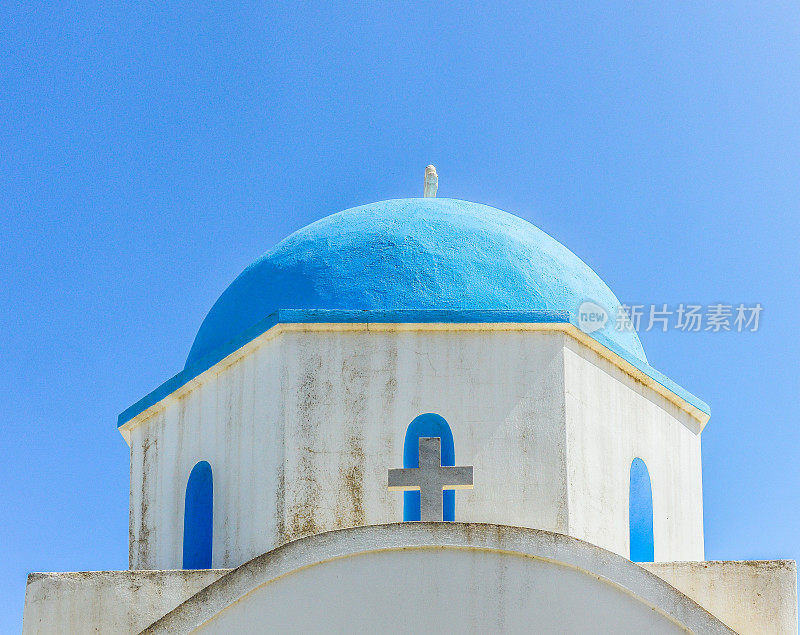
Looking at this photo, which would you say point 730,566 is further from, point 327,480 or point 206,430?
point 206,430

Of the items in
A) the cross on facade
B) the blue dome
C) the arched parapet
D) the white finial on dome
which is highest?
the white finial on dome

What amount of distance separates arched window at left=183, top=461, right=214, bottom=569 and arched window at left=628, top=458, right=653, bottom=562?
310 cm

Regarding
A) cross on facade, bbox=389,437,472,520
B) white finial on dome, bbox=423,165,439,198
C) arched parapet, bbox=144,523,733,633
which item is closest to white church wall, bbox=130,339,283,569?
cross on facade, bbox=389,437,472,520

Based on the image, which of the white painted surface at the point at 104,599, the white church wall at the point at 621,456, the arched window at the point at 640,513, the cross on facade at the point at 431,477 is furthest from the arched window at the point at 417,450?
the arched window at the point at 640,513

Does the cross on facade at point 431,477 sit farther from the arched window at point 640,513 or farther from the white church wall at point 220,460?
the arched window at point 640,513

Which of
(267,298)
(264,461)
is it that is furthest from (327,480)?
(267,298)

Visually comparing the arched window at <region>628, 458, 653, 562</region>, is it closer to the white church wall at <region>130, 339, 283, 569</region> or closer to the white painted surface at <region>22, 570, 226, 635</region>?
the white church wall at <region>130, 339, 283, 569</region>

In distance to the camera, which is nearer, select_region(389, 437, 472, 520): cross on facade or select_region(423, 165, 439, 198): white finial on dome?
select_region(389, 437, 472, 520): cross on facade

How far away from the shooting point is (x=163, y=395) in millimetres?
8836

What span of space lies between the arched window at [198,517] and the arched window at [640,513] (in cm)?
310

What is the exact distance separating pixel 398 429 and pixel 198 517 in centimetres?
174

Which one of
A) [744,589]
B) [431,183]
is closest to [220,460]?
[431,183]

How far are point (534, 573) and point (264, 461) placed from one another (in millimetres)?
2533

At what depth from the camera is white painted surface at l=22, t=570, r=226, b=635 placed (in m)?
7.38
